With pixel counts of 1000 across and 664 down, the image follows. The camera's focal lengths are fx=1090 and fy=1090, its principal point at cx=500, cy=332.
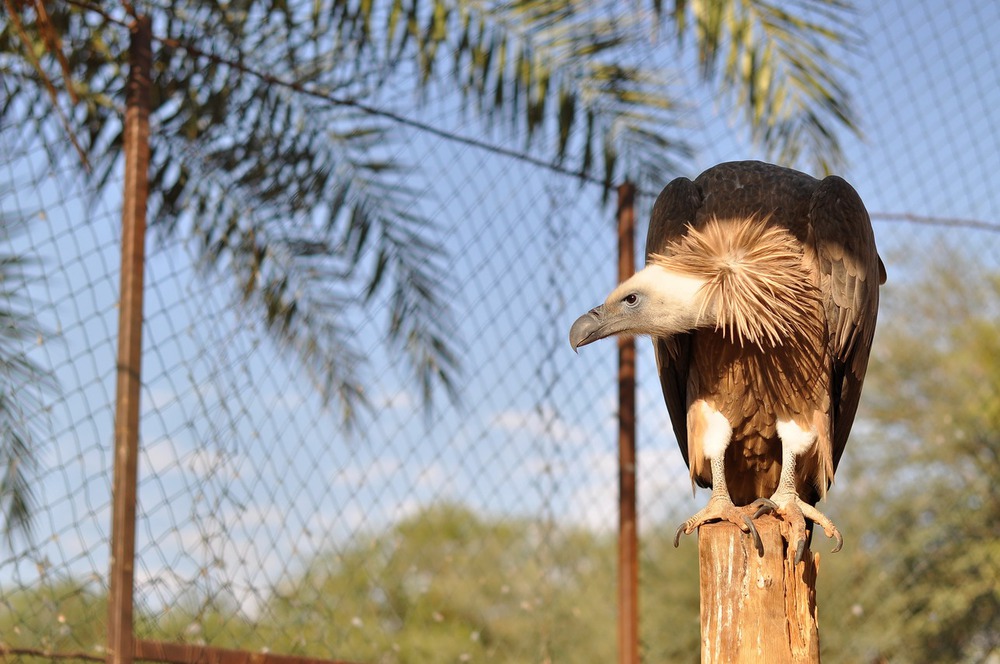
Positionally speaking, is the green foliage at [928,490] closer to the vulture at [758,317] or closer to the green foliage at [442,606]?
the green foliage at [442,606]

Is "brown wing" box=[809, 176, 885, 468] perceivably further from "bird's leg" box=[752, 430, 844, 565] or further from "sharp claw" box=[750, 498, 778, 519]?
"sharp claw" box=[750, 498, 778, 519]

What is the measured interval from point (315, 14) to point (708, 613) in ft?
10.3

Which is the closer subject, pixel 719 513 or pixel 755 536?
pixel 755 536

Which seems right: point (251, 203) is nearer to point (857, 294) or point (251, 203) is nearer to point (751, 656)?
point (857, 294)

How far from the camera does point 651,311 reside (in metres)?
3.47

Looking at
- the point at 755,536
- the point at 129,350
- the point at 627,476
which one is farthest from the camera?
the point at 627,476

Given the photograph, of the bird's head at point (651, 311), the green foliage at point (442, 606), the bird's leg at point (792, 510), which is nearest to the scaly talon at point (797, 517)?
the bird's leg at point (792, 510)

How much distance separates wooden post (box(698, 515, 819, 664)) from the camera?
8.95 ft

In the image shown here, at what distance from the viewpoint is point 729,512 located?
3.17 meters

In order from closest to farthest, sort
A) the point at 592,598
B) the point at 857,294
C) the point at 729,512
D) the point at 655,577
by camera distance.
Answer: the point at 729,512, the point at 857,294, the point at 655,577, the point at 592,598

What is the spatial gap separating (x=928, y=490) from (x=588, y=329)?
324 inches

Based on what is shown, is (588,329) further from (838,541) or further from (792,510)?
(838,541)

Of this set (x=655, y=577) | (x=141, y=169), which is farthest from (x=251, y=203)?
(x=655, y=577)

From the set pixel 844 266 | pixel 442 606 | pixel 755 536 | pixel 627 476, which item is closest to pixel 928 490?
pixel 442 606
